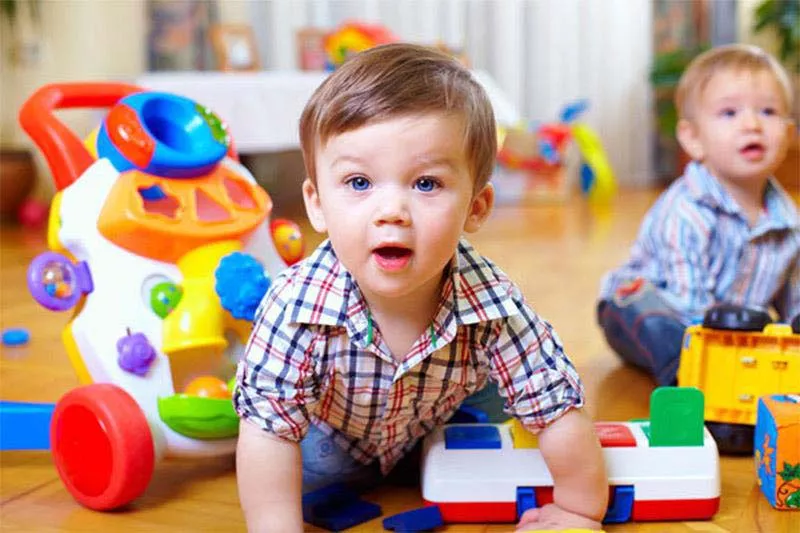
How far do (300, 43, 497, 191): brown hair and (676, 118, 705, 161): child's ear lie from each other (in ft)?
2.35

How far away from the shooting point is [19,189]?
3.42 meters

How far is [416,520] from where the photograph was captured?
935 millimetres

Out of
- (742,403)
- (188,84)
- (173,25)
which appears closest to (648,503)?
(742,403)

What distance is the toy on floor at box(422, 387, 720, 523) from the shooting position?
95 centimetres

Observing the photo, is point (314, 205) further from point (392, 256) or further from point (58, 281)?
point (58, 281)

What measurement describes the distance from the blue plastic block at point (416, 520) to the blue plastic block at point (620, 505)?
6.0 inches

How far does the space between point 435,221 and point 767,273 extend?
0.78 metres

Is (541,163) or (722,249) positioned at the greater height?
(722,249)

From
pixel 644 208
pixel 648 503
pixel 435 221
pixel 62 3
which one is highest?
pixel 62 3

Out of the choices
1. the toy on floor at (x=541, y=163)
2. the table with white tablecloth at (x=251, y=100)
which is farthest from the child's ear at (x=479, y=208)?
the toy on floor at (x=541, y=163)

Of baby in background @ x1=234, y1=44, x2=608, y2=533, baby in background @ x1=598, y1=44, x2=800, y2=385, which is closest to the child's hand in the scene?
baby in background @ x1=234, y1=44, x2=608, y2=533

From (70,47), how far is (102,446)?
2.98m

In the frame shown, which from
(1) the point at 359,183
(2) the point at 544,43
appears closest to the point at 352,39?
(2) the point at 544,43

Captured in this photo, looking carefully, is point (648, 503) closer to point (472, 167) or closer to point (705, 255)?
point (472, 167)
